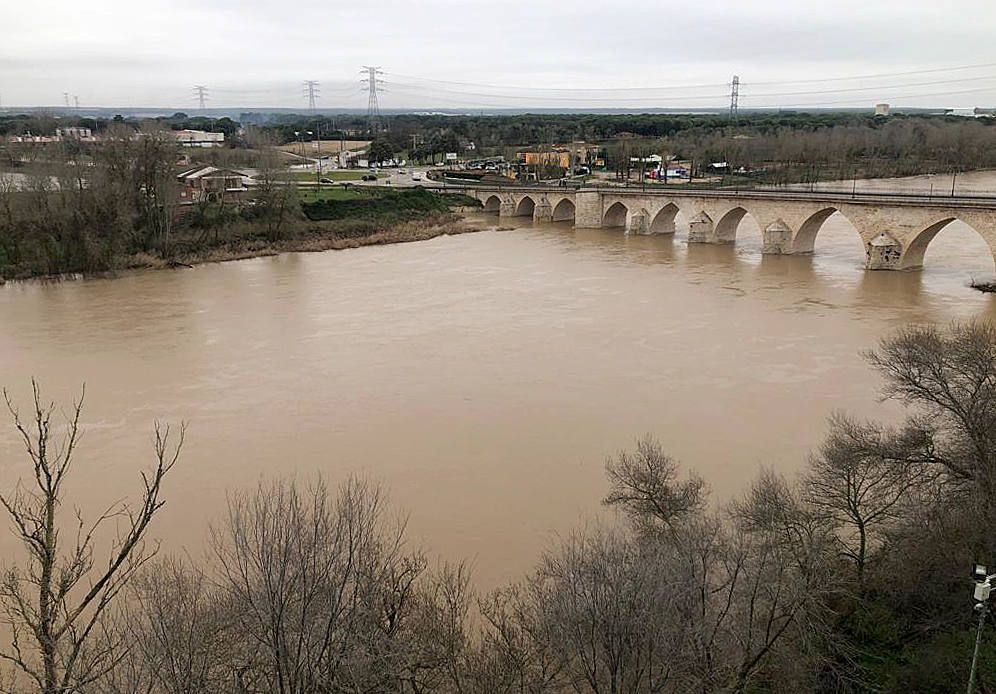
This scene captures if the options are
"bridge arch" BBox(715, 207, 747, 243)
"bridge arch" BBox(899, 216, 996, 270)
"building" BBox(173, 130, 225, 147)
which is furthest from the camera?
"building" BBox(173, 130, 225, 147)

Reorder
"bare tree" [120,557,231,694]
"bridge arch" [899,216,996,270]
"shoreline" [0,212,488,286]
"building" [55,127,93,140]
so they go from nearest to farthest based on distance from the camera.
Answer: "bare tree" [120,557,231,694], "bridge arch" [899,216,996,270], "shoreline" [0,212,488,286], "building" [55,127,93,140]

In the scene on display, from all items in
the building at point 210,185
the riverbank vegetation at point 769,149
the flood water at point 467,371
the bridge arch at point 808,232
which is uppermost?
the riverbank vegetation at point 769,149

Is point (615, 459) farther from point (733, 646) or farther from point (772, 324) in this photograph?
point (772, 324)

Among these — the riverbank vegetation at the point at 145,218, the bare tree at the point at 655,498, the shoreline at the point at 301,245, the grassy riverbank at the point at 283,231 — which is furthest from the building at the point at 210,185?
the bare tree at the point at 655,498

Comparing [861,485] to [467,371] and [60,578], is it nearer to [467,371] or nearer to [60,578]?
[60,578]

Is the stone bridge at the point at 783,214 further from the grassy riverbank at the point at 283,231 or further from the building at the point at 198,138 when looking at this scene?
the building at the point at 198,138

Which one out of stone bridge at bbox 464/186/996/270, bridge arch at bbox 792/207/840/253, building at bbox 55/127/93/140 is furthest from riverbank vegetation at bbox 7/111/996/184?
bridge arch at bbox 792/207/840/253

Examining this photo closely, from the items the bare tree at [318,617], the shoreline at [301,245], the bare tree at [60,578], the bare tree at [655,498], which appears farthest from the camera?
the shoreline at [301,245]

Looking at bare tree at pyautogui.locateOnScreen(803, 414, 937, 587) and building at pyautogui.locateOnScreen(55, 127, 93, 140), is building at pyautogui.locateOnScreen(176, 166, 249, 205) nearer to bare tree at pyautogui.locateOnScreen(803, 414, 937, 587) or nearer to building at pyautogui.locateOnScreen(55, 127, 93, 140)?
building at pyautogui.locateOnScreen(55, 127, 93, 140)
